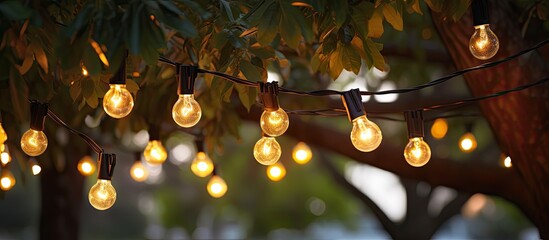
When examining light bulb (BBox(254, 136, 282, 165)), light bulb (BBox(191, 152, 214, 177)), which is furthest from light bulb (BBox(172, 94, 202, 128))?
light bulb (BBox(191, 152, 214, 177))

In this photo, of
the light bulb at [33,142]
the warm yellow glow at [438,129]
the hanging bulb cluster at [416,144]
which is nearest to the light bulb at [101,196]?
the light bulb at [33,142]

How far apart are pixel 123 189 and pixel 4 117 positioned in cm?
1566

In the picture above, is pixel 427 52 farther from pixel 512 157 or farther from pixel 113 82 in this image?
pixel 113 82

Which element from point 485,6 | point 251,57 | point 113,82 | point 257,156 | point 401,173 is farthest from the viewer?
point 401,173

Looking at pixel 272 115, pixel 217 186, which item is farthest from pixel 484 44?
pixel 217 186

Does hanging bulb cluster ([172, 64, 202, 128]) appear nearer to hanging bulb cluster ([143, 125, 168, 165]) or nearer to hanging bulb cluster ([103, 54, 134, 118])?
hanging bulb cluster ([103, 54, 134, 118])

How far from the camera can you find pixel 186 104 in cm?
246

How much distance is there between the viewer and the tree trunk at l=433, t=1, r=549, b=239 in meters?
3.42

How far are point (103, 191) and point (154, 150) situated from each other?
4.70ft

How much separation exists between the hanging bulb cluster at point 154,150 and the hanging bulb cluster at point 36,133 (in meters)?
1.46

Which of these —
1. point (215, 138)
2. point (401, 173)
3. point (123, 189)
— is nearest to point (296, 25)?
point (215, 138)

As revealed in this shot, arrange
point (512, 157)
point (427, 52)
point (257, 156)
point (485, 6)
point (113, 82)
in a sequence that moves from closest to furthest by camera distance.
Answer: point (113, 82), point (485, 6), point (257, 156), point (512, 157), point (427, 52)

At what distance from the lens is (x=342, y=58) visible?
2.66 meters

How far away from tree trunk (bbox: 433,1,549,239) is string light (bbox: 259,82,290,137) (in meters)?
1.20
